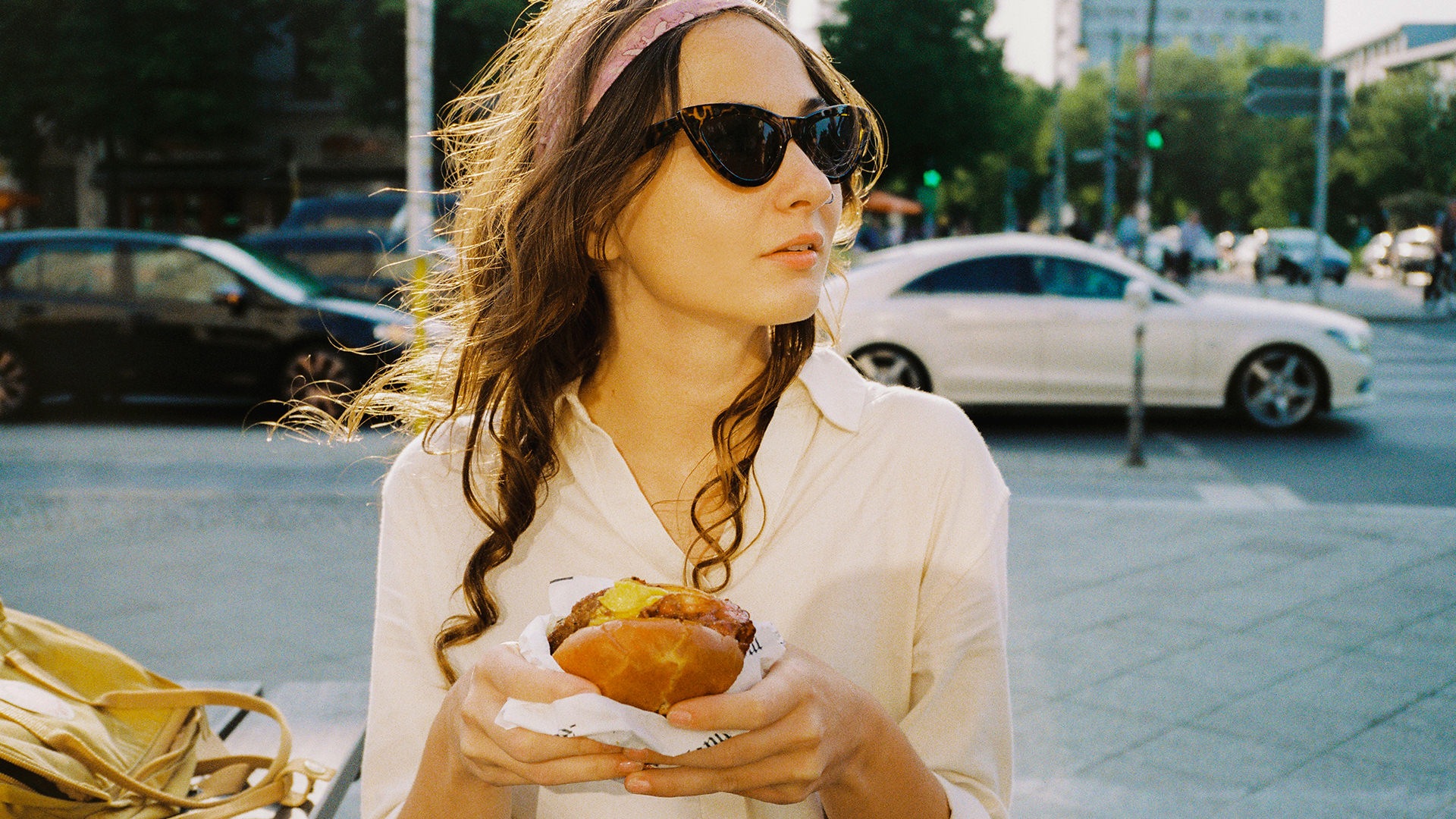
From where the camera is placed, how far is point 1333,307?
80.2 ft

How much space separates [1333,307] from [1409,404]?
1360cm

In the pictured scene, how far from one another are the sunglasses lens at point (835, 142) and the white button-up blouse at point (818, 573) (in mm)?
281

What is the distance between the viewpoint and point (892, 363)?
410 inches

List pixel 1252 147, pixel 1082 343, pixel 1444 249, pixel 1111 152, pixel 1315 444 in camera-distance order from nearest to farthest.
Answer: pixel 1315 444
pixel 1082 343
pixel 1444 249
pixel 1111 152
pixel 1252 147

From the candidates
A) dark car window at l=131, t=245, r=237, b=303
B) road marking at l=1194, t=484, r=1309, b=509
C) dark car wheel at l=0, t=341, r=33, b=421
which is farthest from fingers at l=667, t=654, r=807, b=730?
dark car wheel at l=0, t=341, r=33, b=421

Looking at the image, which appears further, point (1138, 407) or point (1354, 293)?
point (1354, 293)

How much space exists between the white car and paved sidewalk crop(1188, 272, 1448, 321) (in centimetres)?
963

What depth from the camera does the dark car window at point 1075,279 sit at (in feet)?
34.2

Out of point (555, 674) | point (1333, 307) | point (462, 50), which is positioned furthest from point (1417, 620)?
point (462, 50)

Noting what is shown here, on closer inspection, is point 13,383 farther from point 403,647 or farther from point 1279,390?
point 403,647

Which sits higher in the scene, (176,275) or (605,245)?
(605,245)

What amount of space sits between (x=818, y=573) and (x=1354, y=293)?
106 feet

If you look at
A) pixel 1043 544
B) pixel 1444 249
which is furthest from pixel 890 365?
pixel 1444 249

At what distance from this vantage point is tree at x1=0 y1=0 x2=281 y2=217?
30.6m
